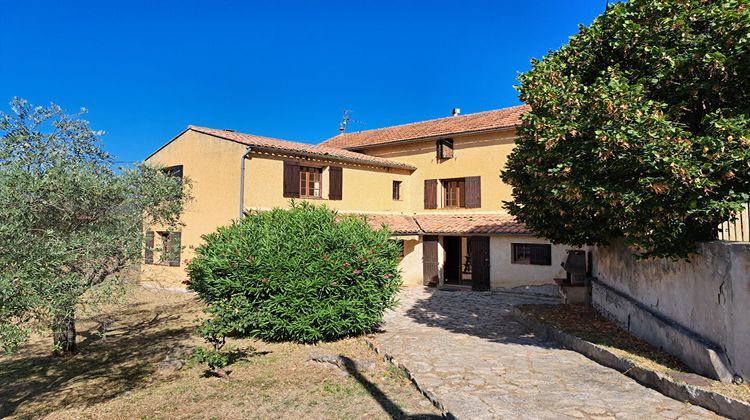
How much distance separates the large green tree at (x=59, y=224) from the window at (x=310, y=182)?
715 cm

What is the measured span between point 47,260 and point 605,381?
835cm

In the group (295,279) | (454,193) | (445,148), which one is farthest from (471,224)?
(295,279)

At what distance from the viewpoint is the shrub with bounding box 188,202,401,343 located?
9.28 metres

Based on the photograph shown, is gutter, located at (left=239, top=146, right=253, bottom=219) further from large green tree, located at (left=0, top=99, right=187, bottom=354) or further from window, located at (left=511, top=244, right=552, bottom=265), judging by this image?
window, located at (left=511, top=244, right=552, bottom=265)

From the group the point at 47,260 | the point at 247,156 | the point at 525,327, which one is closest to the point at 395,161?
→ the point at 247,156

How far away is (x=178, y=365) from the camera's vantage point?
28.0 ft

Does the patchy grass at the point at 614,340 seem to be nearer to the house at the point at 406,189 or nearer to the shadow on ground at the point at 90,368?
the house at the point at 406,189

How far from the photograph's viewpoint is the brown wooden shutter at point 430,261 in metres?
19.2

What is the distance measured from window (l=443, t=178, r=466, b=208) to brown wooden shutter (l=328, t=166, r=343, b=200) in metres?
5.33

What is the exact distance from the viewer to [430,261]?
19375 mm

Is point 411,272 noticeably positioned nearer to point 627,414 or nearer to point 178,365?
point 178,365

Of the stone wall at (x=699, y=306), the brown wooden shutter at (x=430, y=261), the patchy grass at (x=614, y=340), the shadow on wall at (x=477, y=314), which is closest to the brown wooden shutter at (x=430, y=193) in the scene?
the brown wooden shutter at (x=430, y=261)

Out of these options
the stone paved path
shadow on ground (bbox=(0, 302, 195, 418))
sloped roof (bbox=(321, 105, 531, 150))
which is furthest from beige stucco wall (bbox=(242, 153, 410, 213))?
the stone paved path

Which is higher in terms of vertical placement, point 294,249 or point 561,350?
point 294,249
